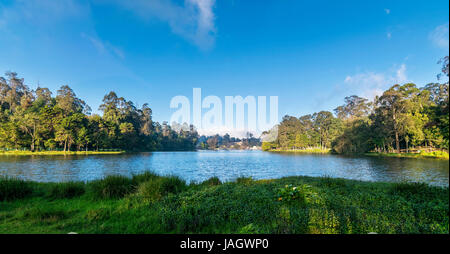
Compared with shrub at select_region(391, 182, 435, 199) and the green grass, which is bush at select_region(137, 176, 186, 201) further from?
shrub at select_region(391, 182, 435, 199)

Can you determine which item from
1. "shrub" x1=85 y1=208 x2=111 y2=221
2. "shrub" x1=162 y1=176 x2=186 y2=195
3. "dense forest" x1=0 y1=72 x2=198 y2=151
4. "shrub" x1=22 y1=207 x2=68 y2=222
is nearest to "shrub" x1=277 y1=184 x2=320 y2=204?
"shrub" x1=162 y1=176 x2=186 y2=195

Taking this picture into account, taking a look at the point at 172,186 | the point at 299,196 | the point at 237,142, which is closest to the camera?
the point at 299,196

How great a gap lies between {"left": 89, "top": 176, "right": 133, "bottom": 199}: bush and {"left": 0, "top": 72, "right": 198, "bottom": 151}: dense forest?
40538 millimetres

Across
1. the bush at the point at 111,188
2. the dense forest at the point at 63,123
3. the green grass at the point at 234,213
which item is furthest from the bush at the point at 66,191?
the dense forest at the point at 63,123

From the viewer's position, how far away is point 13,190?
5875 millimetres

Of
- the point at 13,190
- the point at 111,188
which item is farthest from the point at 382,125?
the point at 13,190

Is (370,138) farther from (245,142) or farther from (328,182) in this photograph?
(245,142)

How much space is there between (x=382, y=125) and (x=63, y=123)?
184ft

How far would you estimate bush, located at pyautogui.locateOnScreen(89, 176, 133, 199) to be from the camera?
585cm

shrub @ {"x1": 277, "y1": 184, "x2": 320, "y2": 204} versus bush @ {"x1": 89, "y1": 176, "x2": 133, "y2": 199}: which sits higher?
shrub @ {"x1": 277, "y1": 184, "x2": 320, "y2": 204}

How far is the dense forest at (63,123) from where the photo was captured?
119 feet

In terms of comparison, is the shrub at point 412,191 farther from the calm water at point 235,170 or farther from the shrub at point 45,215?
the shrub at point 45,215

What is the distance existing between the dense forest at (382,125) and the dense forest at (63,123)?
1893 inches

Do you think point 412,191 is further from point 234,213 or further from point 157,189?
point 157,189
